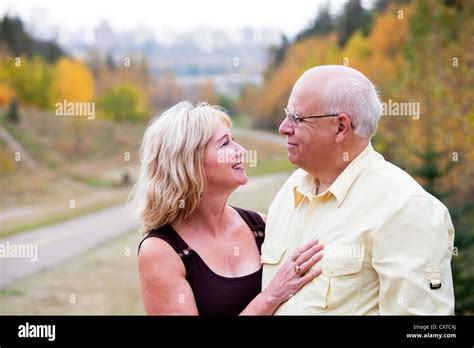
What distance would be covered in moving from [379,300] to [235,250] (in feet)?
2.20

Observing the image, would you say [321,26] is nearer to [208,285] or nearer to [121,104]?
[121,104]

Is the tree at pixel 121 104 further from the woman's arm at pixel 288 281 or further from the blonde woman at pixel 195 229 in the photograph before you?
the woman's arm at pixel 288 281

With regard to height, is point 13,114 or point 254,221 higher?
point 254,221

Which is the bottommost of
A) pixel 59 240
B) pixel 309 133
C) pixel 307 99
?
pixel 59 240

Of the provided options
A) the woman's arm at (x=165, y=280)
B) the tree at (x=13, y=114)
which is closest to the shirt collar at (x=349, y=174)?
the woman's arm at (x=165, y=280)

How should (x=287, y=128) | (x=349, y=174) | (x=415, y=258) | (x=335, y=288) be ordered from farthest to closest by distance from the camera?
(x=287, y=128) < (x=349, y=174) < (x=335, y=288) < (x=415, y=258)

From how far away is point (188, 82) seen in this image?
51.7ft

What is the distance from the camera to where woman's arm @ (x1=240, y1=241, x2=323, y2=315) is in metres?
2.47

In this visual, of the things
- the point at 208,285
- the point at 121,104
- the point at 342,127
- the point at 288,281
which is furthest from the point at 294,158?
the point at 121,104

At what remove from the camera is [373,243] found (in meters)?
2.31

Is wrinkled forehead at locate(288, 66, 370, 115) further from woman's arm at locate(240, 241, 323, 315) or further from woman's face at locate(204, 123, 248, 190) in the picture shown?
woman's arm at locate(240, 241, 323, 315)

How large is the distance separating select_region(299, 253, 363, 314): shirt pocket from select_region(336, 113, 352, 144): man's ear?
43 cm

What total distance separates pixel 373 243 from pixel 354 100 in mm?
506
